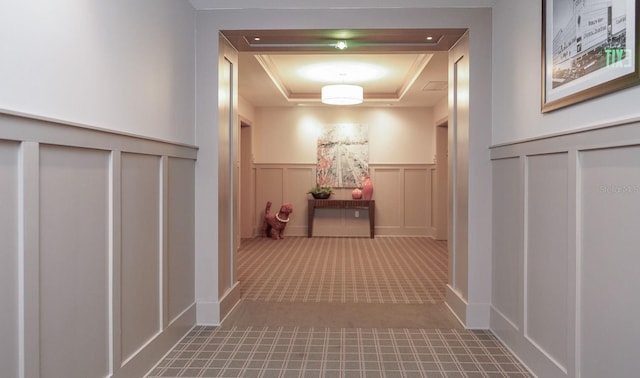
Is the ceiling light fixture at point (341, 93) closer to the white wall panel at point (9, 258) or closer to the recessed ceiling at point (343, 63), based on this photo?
the recessed ceiling at point (343, 63)

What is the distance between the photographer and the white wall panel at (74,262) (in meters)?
1.76

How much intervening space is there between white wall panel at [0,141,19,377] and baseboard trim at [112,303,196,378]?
0.77 m

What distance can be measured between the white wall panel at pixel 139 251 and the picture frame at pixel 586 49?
2.16 metres

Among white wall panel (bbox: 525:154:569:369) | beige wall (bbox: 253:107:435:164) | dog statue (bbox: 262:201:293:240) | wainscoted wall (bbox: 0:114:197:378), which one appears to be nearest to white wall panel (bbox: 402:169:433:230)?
beige wall (bbox: 253:107:435:164)

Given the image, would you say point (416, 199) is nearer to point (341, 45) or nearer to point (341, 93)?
point (341, 93)

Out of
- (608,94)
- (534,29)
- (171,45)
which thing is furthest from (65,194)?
(534,29)

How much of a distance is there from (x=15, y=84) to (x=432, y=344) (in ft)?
8.89

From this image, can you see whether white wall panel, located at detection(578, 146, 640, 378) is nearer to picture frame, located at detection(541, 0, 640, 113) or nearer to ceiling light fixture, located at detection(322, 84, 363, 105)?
picture frame, located at detection(541, 0, 640, 113)

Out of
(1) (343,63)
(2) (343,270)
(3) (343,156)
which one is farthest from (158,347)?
(3) (343,156)

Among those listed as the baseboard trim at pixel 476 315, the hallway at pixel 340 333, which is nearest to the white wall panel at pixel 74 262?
the hallway at pixel 340 333

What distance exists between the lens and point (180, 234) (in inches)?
126

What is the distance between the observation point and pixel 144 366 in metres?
2.58

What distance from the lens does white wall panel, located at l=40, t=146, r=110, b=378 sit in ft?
5.76

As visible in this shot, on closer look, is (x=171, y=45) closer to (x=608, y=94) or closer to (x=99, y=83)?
(x=99, y=83)
